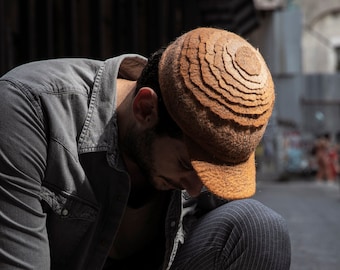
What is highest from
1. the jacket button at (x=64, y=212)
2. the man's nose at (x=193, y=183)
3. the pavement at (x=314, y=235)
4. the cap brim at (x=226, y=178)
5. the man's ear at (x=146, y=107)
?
the man's ear at (x=146, y=107)

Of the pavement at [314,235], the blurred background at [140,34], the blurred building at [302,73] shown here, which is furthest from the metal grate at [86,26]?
the blurred building at [302,73]

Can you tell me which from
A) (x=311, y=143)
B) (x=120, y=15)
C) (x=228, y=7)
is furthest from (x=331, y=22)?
(x=120, y=15)

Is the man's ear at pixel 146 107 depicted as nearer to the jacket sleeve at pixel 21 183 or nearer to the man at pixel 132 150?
the man at pixel 132 150

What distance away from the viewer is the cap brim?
1726 mm

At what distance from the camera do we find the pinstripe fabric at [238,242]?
2.10 m

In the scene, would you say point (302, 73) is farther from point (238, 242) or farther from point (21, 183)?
point (21, 183)

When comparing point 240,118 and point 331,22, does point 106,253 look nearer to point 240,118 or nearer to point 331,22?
point 240,118

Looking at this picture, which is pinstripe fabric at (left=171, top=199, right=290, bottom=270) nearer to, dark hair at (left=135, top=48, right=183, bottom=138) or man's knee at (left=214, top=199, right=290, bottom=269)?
man's knee at (left=214, top=199, right=290, bottom=269)

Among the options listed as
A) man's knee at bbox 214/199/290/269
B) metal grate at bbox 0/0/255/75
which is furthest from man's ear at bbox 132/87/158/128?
metal grate at bbox 0/0/255/75

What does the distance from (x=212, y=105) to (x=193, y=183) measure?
262 millimetres

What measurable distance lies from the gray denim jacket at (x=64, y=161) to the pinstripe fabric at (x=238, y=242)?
1.16 feet

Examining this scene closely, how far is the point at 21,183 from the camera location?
171cm

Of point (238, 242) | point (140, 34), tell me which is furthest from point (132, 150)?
point (140, 34)

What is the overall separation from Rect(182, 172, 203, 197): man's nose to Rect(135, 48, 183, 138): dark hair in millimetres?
130
